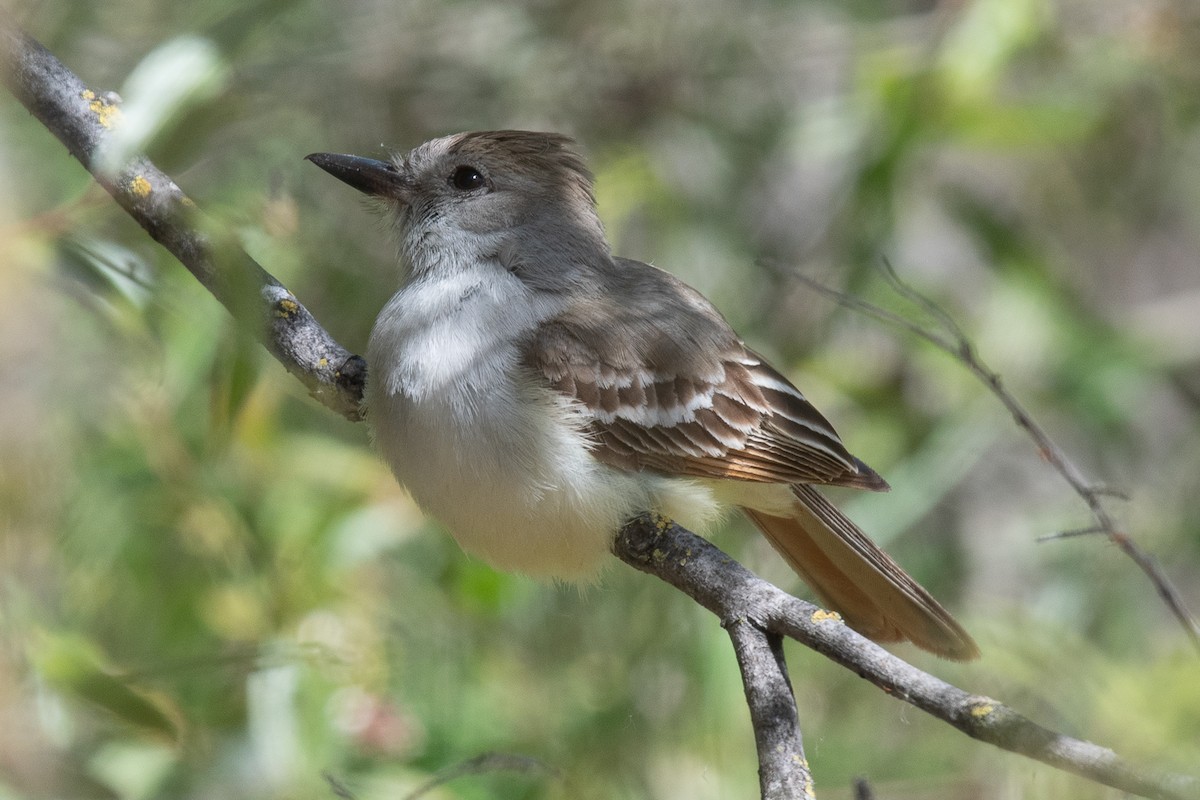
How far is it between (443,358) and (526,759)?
0.94m

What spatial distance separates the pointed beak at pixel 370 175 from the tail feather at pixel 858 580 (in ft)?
4.37

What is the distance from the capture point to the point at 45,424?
3623mm

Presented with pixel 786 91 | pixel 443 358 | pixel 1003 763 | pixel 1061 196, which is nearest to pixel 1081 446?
pixel 1061 196

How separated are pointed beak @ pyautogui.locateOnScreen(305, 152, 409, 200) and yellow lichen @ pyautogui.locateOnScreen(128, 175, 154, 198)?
0.71m

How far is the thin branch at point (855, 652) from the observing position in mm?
1857

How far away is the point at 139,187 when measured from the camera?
9.09 feet

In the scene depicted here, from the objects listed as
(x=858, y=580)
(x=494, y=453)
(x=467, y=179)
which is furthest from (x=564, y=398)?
(x=858, y=580)

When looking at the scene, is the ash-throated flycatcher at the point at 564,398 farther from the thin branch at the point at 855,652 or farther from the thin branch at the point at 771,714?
the thin branch at the point at 771,714

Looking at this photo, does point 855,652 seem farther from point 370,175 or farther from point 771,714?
point 370,175

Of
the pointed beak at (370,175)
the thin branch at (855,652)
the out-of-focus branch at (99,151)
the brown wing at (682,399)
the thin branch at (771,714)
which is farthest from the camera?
the pointed beak at (370,175)

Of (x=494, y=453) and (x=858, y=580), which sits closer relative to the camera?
(x=494, y=453)

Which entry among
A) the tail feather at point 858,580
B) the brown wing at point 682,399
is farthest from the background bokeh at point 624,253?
the brown wing at point 682,399

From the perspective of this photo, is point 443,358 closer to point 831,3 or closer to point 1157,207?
point 831,3

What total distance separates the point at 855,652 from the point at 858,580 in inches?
46.7
